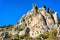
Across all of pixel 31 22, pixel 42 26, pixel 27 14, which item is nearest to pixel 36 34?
pixel 42 26

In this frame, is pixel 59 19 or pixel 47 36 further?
pixel 59 19

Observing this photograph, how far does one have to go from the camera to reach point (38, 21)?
122188 mm

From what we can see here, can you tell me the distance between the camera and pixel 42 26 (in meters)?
117

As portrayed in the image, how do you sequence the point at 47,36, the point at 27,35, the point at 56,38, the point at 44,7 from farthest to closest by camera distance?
the point at 44,7
the point at 27,35
the point at 47,36
the point at 56,38

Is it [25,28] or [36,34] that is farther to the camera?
[25,28]

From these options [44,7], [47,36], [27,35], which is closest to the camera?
[47,36]

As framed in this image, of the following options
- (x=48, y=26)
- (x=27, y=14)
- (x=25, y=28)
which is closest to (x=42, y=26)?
(x=48, y=26)

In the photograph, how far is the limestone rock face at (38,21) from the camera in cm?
11625

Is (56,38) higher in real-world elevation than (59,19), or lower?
lower

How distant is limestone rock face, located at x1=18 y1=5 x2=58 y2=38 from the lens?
116 meters

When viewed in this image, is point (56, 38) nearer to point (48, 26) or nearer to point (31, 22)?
point (48, 26)

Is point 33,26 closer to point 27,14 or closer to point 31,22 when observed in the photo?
point 31,22

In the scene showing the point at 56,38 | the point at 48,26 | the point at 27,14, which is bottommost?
the point at 56,38

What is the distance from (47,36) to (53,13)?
17368mm
